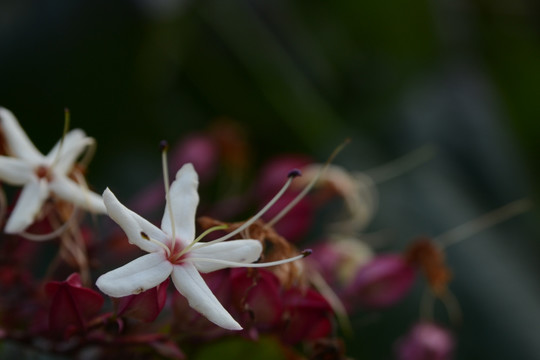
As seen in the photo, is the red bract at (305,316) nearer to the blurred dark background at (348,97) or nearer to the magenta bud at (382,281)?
the magenta bud at (382,281)

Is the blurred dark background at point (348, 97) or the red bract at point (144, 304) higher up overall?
the blurred dark background at point (348, 97)

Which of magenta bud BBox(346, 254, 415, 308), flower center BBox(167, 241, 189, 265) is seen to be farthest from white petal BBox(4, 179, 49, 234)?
magenta bud BBox(346, 254, 415, 308)

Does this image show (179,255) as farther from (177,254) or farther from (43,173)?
(43,173)

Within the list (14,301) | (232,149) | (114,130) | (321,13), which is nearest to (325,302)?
(14,301)

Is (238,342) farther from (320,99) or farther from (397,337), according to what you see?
(320,99)

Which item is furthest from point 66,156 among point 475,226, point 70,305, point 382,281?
point 475,226

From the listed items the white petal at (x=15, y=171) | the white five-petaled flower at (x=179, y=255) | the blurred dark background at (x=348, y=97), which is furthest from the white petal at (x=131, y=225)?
the blurred dark background at (x=348, y=97)

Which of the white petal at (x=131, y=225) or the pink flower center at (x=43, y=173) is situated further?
the pink flower center at (x=43, y=173)
